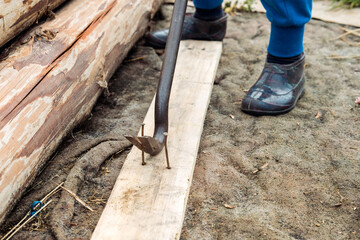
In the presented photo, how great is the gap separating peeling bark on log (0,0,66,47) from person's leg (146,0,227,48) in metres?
1.06

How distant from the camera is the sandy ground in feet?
5.27

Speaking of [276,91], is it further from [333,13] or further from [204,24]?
[333,13]

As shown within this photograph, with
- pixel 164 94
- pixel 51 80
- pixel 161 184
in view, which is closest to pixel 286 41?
pixel 164 94

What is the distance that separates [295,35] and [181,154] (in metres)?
0.93

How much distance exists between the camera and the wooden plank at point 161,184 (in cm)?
150

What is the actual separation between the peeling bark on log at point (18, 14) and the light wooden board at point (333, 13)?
2.17 metres

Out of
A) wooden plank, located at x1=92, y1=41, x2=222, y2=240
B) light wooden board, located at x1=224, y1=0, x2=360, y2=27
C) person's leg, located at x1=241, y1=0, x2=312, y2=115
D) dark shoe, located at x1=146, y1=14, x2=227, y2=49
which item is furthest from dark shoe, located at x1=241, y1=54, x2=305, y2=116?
light wooden board, located at x1=224, y1=0, x2=360, y2=27

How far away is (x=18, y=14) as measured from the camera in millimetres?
1816

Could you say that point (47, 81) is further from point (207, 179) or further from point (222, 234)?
point (222, 234)

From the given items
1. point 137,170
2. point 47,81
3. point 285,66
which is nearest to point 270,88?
point 285,66

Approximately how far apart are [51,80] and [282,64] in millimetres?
1262

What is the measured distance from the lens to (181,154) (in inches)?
73.6

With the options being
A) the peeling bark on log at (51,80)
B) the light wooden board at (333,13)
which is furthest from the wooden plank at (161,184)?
the light wooden board at (333,13)

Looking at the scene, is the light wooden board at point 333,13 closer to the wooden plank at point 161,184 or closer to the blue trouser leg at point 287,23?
the blue trouser leg at point 287,23
